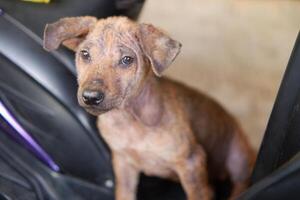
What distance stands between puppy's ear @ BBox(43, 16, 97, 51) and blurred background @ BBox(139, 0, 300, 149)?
109 cm

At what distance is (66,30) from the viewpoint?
1.18m

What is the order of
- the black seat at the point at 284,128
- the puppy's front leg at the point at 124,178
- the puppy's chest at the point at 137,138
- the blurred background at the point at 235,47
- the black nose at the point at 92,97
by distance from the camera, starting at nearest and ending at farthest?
the black nose at the point at 92,97 → the black seat at the point at 284,128 → the puppy's chest at the point at 137,138 → the puppy's front leg at the point at 124,178 → the blurred background at the point at 235,47

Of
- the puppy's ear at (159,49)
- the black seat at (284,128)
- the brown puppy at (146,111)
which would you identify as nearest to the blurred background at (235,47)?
the brown puppy at (146,111)

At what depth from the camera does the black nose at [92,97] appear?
3.53ft

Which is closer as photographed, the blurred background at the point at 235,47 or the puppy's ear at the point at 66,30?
the puppy's ear at the point at 66,30

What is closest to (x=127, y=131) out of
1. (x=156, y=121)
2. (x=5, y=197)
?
(x=156, y=121)

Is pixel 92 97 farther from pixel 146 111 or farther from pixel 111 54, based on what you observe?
pixel 146 111

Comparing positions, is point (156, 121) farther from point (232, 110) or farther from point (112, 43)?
point (232, 110)

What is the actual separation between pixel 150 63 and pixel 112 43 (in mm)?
107

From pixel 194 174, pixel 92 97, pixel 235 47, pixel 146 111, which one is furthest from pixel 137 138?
pixel 235 47

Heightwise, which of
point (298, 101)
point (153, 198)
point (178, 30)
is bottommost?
Result: point (178, 30)

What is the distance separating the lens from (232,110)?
2307mm

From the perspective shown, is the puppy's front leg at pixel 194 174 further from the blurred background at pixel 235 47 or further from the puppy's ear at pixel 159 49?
the blurred background at pixel 235 47

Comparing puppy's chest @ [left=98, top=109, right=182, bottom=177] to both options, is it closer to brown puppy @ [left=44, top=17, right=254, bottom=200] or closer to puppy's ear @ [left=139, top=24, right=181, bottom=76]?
brown puppy @ [left=44, top=17, right=254, bottom=200]
